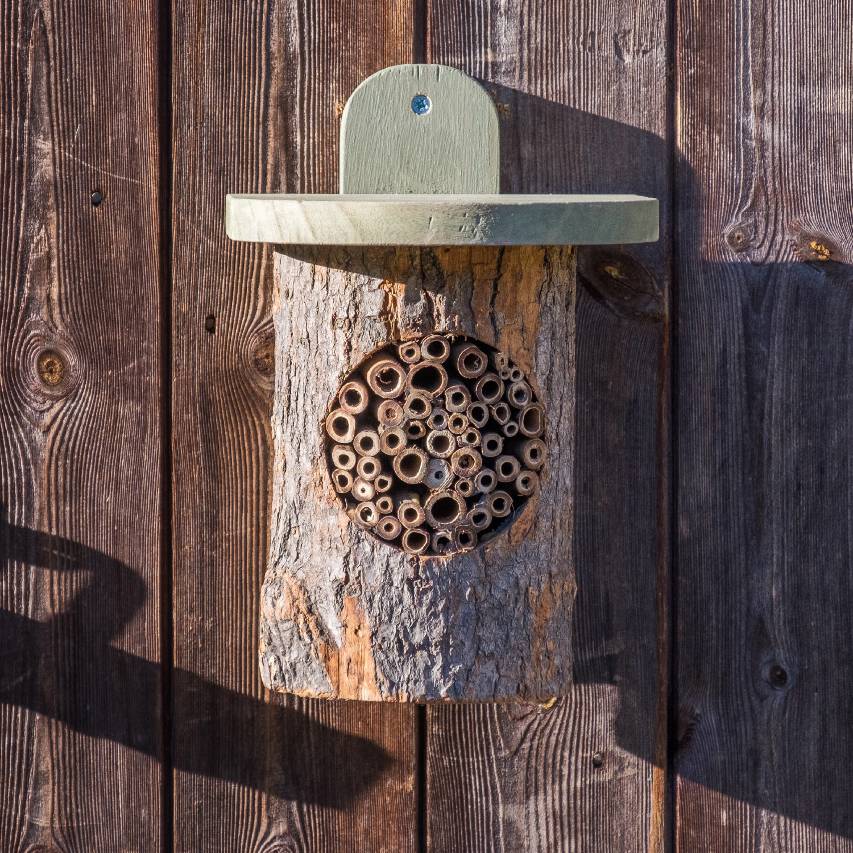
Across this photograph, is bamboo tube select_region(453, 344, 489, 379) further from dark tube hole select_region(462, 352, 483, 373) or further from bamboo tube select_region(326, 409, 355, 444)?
bamboo tube select_region(326, 409, 355, 444)

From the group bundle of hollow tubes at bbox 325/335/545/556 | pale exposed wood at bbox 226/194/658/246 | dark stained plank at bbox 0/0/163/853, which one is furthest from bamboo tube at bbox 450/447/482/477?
dark stained plank at bbox 0/0/163/853

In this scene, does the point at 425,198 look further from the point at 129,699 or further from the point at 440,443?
the point at 129,699

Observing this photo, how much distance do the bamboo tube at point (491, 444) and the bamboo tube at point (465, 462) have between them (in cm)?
1

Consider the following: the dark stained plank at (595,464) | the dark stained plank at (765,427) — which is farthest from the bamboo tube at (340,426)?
the dark stained plank at (765,427)

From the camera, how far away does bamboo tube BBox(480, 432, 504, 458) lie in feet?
3.19

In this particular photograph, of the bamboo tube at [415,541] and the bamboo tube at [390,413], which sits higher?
the bamboo tube at [390,413]

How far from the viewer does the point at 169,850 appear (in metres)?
1.30

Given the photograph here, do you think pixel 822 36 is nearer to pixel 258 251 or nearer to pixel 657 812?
pixel 258 251

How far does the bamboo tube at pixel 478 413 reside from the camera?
0.96 metres

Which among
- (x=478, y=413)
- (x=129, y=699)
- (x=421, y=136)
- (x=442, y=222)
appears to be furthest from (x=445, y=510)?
(x=129, y=699)

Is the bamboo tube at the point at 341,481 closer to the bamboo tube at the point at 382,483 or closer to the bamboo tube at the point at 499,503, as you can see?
the bamboo tube at the point at 382,483

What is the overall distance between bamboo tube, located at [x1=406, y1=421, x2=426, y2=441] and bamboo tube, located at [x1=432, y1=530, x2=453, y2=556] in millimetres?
99

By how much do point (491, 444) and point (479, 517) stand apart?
75 mm

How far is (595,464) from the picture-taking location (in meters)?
1.27
